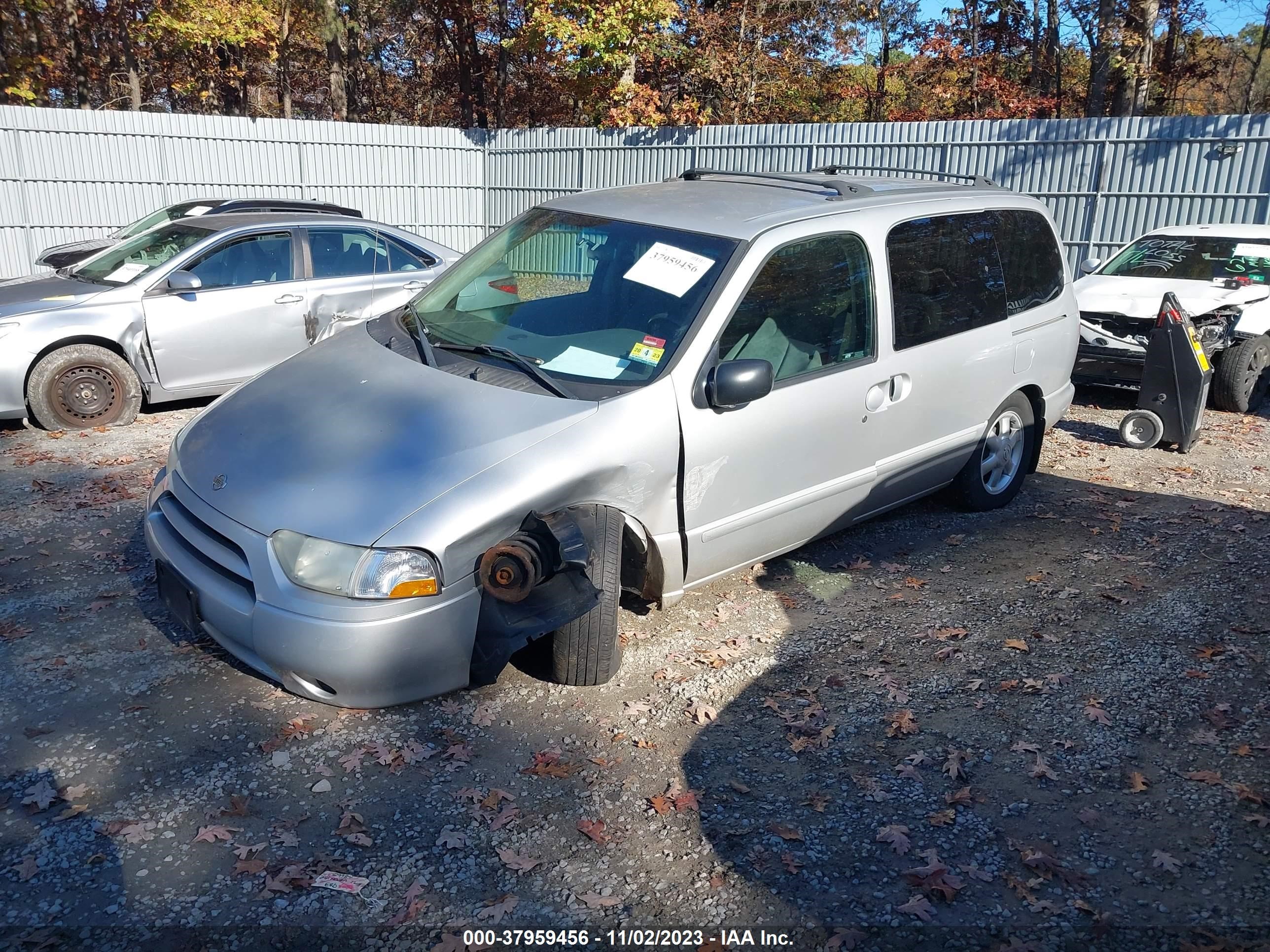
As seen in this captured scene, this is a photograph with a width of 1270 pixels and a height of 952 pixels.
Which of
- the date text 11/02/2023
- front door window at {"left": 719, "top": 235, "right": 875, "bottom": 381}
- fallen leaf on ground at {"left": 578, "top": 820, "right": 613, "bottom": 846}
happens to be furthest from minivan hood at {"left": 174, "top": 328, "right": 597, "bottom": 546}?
the date text 11/02/2023

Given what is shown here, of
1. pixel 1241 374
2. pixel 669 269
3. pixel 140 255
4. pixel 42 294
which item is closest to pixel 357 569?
pixel 669 269

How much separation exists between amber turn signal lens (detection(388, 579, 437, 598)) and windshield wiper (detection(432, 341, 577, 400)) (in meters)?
0.99

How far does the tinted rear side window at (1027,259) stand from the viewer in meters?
5.84

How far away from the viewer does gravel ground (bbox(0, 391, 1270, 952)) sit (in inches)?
116

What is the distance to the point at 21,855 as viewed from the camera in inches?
120

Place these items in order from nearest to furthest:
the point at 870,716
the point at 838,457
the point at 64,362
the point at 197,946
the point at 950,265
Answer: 1. the point at 197,946
2. the point at 870,716
3. the point at 838,457
4. the point at 950,265
5. the point at 64,362

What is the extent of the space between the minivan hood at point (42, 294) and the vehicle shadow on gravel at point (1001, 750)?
224 inches

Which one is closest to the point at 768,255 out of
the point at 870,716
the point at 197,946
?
the point at 870,716

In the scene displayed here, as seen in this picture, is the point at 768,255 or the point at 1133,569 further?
the point at 1133,569

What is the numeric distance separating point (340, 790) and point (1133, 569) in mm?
4371

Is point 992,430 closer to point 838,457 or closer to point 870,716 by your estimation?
point 838,457

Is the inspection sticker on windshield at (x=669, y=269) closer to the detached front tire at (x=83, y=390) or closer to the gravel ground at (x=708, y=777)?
the gravel ground at (x=708, y=777)

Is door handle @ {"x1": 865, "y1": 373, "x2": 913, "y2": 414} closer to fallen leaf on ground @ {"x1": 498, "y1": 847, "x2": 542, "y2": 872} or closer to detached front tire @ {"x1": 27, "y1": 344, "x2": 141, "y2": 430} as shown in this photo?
fallen leaf on ground @ {"x1": 498, "y1": 847, "x2": 542, "y2": 872}

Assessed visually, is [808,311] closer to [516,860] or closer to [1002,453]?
[1002,453]
